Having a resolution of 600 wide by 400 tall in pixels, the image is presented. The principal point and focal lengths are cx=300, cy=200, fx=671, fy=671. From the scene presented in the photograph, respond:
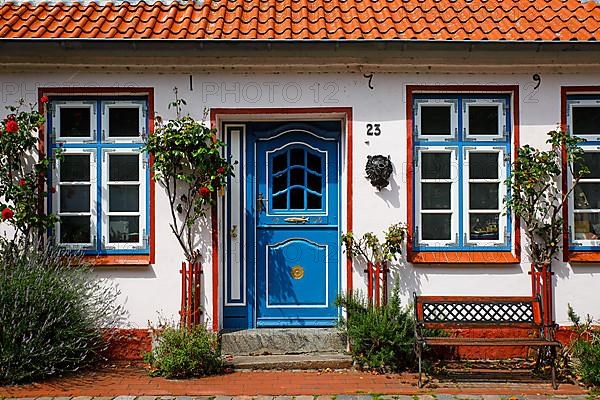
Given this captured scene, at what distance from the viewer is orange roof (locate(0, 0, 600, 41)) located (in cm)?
740

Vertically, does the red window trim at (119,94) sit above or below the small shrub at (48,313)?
above

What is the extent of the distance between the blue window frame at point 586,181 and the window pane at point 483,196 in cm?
84

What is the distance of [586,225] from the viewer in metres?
7.60

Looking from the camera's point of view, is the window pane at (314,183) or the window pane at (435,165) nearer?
the window pane at (435,165)

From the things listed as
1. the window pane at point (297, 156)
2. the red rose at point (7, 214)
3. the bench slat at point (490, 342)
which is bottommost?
the bench slat at point (490, 342)

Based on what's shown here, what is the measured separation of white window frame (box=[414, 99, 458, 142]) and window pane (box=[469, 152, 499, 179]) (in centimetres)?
34

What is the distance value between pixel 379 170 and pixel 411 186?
424 millimetres

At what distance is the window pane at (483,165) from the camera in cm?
761

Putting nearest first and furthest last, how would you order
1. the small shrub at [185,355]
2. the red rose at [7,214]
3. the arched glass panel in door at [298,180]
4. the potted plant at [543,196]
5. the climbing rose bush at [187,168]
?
the small shrub at [185,355], the red rose at [7,214], the climbing rose bush at [187,168], the potted plant at [543,196], the arched glass panel in door at [298,180]

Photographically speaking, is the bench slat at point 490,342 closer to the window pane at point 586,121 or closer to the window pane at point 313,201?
the window pane at point 313,201

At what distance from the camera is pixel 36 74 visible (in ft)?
24.6

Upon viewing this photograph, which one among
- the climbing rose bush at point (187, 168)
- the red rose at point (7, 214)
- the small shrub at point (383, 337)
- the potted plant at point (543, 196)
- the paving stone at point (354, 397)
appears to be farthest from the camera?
the potted plant at point (543, 196)

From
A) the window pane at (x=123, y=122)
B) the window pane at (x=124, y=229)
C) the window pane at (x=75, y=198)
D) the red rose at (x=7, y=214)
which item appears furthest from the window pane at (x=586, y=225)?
the red rose at (x=7, y=214)

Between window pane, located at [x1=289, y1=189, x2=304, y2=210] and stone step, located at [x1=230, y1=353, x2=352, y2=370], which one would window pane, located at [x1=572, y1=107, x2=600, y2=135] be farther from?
stone step, located at [x1=230, y1=353, x2=352, y2=370]
